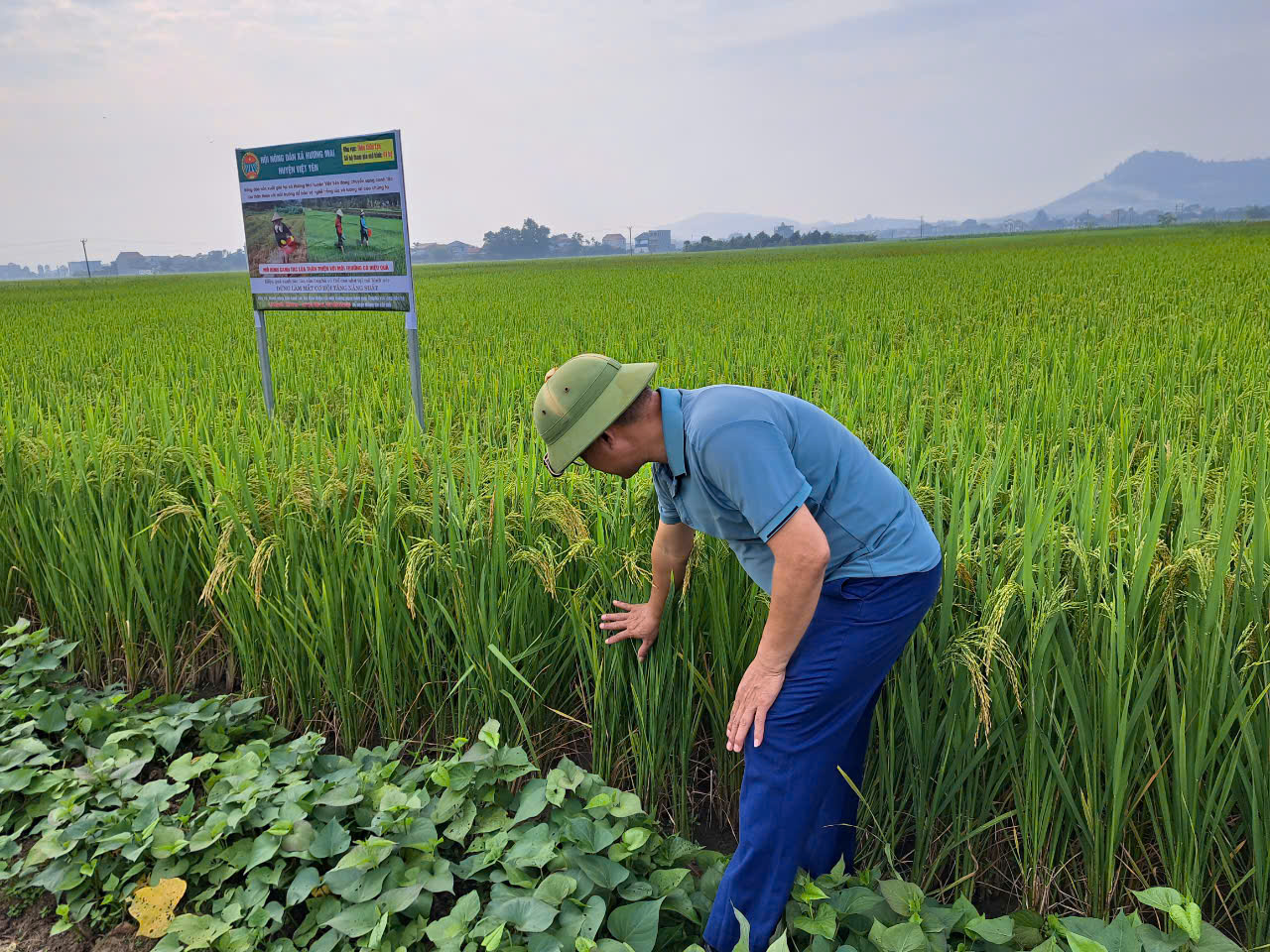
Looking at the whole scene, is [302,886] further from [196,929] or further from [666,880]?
[666,880]

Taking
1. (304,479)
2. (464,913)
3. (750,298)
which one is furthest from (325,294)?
Result: (750,298)

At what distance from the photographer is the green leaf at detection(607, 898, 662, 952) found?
1.65 m

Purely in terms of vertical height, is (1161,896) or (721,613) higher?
(721,613)

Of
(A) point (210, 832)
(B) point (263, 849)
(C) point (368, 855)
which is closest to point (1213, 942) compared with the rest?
(C) point (368, 855)

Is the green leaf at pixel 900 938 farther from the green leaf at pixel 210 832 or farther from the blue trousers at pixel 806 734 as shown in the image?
the green leaf at pixel 210 832

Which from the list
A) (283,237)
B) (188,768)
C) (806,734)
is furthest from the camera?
(283,237)

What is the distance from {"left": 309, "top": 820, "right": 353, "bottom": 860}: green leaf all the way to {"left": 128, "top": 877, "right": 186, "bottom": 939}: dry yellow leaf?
1.14 feet

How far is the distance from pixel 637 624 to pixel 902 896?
87cm

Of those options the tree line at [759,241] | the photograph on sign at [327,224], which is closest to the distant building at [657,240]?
the tree line at [759,241]

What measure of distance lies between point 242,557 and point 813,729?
1.92m

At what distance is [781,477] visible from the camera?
1515 millimetres

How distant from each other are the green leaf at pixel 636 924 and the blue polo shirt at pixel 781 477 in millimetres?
738

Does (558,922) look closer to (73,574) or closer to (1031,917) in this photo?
(1031,917)

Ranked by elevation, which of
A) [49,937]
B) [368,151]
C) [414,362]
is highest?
[368,151]
